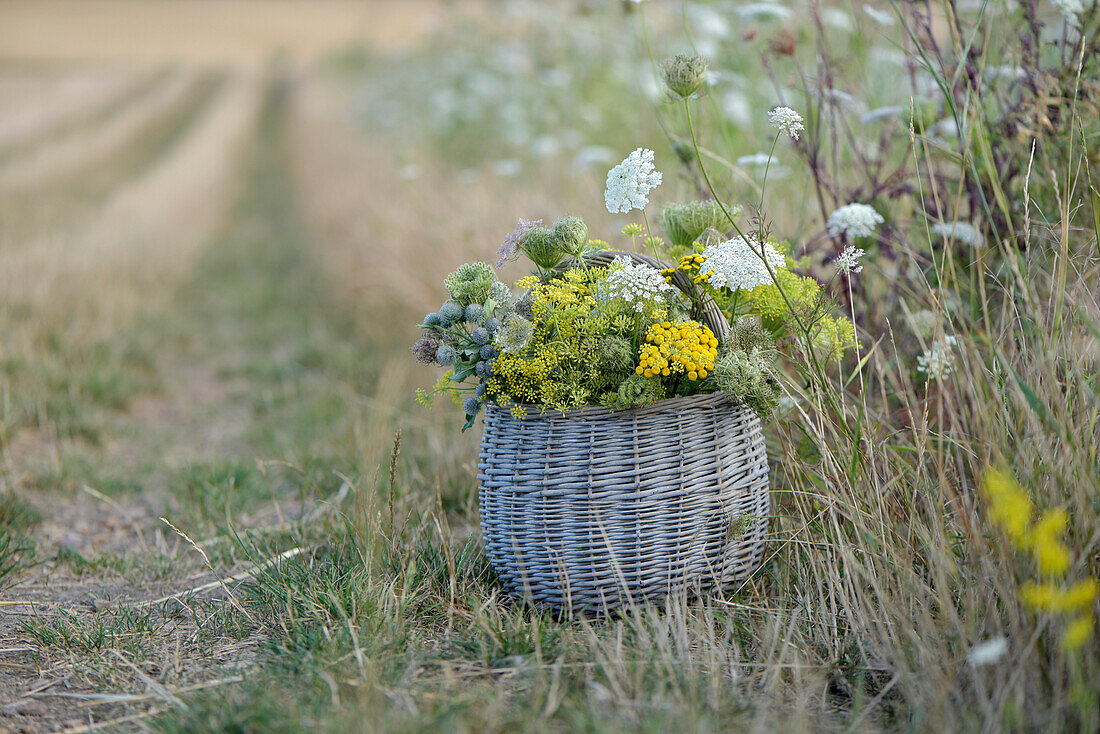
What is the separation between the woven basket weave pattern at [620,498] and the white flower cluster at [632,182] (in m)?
0.41

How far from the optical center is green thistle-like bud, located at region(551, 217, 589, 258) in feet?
5.52

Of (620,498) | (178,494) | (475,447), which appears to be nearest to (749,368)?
(620,498)

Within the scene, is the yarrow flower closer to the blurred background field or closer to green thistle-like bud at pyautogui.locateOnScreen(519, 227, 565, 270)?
green thistle-like bud at pyautogui.locateOnScreen(519, 227, 565, 270)

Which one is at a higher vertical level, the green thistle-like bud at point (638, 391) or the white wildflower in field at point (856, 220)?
the white wildflower in field at point (856, 220)

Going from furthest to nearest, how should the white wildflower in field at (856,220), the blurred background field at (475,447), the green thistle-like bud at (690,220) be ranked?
1. the white wildflower in field at (856,220)
2. the green thistle-like bud at (690,220)
3. the blurred background field at (475,447)

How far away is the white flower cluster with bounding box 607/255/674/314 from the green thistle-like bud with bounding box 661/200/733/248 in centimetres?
Answer: 24

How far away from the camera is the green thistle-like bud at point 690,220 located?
71.4 inches

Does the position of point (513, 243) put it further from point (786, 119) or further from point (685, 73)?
point (786, 119)

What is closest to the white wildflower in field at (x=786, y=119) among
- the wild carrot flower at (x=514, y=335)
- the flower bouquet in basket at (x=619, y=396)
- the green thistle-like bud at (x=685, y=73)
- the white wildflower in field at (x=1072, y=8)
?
the flower bouquet in basket at (x=619, y=396)

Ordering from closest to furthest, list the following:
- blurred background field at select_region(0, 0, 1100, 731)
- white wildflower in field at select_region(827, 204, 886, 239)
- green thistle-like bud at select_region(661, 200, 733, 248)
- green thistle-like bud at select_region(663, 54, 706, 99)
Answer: blurred background field at select_region(0, 0, 1100, 731) < green thistle-like bud at select_region(663, 54, 706, 99) < green thistle-like bud at select_region(661, 200, 733, 248) < white wildflower in field at select_region(827, 204, 886, 239)

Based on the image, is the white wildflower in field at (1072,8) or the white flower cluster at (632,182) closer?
the white flower cluster at (632,182)

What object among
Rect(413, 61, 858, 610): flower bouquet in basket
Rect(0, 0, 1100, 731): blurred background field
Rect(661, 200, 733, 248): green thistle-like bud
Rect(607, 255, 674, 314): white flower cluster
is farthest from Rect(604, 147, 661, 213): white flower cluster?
Rect(0, 0, 1100, 731): blurred background field

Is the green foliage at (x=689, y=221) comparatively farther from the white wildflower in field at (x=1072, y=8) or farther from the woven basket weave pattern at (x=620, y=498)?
the white wildflower in field at (x=1072, y=8)

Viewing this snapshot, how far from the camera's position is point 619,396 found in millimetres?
1580
